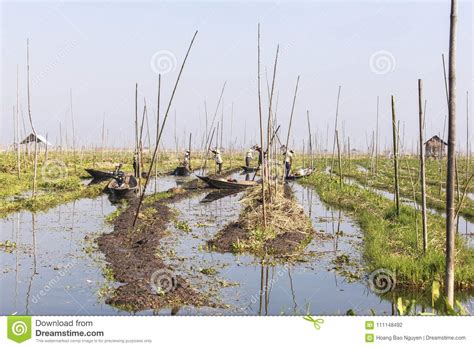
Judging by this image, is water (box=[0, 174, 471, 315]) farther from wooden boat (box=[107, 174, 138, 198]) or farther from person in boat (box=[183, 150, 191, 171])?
person in boat (box=[183, 150, 191, 171])

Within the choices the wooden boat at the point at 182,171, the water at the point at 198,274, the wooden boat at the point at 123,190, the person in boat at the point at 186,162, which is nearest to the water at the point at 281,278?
the water at the point at 198,274

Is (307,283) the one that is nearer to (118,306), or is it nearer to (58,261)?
(118,306)

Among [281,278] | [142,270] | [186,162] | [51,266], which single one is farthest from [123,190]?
[186,162]

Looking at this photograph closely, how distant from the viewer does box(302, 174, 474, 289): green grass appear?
7466 mm

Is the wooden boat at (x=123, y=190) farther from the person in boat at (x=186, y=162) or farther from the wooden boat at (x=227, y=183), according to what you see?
the person in boat at (x=186, y=162)

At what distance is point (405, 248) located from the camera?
910cm

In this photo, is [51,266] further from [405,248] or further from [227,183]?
[227,183]

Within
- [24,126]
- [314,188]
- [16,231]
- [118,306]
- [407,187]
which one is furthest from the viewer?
[24,126]

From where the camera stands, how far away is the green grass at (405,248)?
747 centimetres

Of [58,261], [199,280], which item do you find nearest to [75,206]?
[58,261]

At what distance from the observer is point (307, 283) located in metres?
7.91

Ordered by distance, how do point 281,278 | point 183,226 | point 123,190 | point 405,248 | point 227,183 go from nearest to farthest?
point 281,278 < point 405,248 < point 183,226 < point 123,190 < point 227,183

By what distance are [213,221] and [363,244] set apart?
467cm
